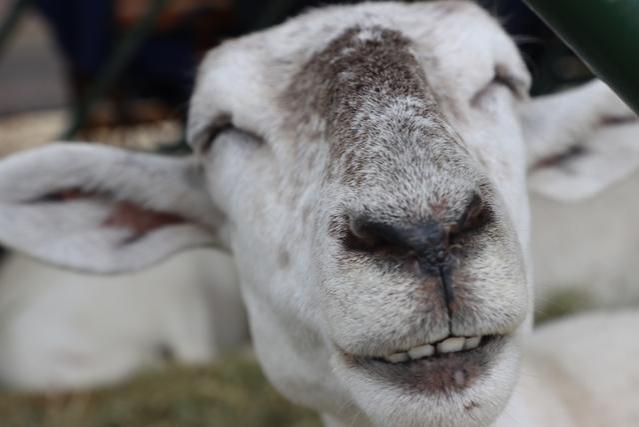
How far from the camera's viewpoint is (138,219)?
2549mm

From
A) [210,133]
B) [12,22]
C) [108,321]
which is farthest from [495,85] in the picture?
[108,321]

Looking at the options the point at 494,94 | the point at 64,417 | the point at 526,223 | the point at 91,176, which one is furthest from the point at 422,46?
the point at 64,417

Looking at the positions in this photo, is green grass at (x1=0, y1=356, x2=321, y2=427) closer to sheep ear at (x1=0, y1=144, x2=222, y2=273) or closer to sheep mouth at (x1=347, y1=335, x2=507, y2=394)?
sheep ear at (x1=0, y1=144, x2=222, y2=273)

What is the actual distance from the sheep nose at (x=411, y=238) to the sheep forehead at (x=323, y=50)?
0.58m

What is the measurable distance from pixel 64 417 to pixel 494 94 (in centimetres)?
221

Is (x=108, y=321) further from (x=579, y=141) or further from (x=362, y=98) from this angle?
(x=362, y=98)

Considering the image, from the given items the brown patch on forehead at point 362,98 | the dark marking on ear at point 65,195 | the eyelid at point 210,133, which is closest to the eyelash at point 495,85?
Result: the brown patch on forehead at point 362,98

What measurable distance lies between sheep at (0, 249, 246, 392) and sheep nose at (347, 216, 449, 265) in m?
2.66

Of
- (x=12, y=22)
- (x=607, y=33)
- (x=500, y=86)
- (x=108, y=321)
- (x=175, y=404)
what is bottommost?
(x=108, y=321)

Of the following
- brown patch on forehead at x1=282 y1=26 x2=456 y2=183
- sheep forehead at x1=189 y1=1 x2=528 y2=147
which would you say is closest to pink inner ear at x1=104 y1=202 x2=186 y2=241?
sheep forehead at x1=189 y1=1 x2=528 y2=147

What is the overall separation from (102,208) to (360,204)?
1230 mm

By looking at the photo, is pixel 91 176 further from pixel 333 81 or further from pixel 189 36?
pixel 189 36

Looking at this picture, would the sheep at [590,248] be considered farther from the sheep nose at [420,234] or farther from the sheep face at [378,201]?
the sheep nose at [420,234]

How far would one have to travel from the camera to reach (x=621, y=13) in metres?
1.20
